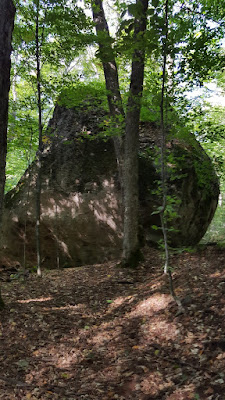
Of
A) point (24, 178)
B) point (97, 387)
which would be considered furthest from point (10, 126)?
point (97, 387)

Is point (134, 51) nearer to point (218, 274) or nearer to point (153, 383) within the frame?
point (218, 274)

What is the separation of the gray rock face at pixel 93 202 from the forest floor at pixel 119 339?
2450 mm

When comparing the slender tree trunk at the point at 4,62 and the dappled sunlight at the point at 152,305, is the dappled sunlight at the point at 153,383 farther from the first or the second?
the slender tree trunk at the point at 4,62

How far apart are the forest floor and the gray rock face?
2450mm

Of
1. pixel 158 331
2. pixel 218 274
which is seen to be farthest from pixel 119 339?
pixel 218 274

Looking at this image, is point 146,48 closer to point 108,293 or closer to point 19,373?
point 108,293

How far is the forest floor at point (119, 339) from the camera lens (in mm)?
2994

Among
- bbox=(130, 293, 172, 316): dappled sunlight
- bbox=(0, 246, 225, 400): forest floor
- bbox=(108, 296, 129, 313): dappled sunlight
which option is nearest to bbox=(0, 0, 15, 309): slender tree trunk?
bbox=(0, 246, 225, 400): forest floor

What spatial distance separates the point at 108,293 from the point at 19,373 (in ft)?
8.86

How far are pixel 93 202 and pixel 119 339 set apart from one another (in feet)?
17.0

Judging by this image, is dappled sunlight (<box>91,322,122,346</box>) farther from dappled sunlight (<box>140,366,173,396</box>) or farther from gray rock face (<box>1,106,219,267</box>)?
gray rock face (<box>1,106,219,267</box>)

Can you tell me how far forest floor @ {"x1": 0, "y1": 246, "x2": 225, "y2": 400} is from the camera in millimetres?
2994

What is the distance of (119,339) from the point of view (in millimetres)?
4082

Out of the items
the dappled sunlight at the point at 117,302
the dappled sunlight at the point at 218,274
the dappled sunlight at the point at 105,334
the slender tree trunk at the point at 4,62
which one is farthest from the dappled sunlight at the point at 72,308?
the dappled sunlight at the point at 218,274
